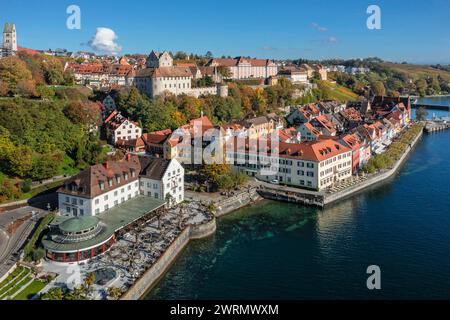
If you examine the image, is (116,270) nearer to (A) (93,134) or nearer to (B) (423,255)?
(B) (423,255)

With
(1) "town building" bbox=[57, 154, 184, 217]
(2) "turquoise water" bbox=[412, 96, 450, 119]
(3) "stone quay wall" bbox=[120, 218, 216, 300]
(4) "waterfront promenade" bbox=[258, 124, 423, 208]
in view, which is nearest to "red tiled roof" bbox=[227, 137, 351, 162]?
(4) "waterfront promenade" bbox=[258, 124, 423, 208]

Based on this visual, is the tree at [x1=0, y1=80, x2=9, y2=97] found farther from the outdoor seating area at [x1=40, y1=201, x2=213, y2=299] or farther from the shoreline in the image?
the shoreline

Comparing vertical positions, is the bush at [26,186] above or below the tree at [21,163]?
below

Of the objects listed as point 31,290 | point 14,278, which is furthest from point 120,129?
point 31,290

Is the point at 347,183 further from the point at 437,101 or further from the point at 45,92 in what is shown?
the point at 437,101

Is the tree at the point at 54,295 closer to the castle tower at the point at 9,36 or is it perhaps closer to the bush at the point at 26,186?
the bush at the point at 26,186

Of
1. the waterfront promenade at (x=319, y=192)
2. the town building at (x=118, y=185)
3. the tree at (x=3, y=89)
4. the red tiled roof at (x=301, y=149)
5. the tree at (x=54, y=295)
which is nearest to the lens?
the tree at (x=54, y=295)

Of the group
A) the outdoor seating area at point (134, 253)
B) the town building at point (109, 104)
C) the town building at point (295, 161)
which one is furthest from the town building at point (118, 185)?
the town building at point (109, 104)
